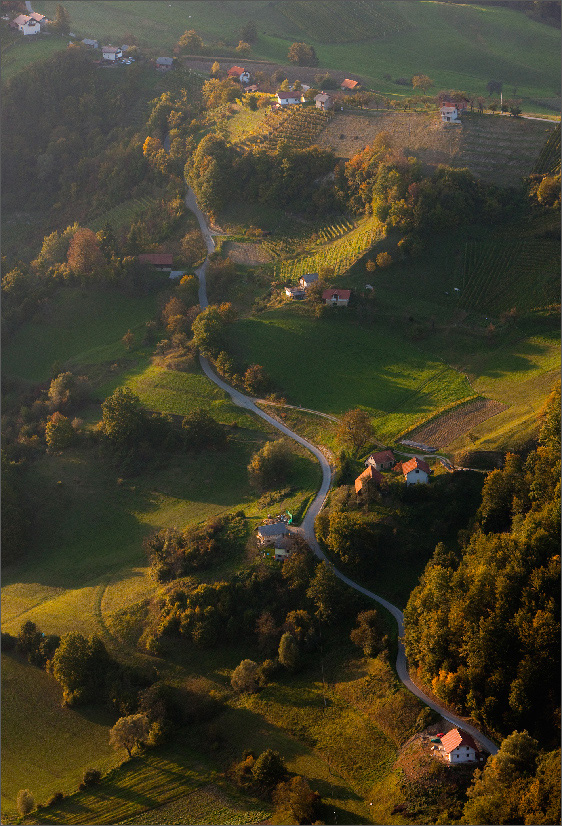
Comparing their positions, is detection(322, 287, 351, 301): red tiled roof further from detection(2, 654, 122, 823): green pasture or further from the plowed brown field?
detection(2, 654, 122, 823): green pasture

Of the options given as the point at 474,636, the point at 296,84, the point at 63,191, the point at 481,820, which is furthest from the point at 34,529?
the point at 296,84

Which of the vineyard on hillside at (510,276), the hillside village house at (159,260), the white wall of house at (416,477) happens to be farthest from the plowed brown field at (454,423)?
the hillside village house at (159,260)

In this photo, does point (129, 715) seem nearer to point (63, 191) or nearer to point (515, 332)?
point (515, 332)

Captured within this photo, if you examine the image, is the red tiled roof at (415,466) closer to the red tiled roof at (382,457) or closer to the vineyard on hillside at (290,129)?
the red tiled roof at (382,457)

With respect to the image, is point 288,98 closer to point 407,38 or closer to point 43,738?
point 407,38

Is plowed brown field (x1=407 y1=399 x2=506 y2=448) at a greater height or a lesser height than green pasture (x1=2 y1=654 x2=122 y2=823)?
greater

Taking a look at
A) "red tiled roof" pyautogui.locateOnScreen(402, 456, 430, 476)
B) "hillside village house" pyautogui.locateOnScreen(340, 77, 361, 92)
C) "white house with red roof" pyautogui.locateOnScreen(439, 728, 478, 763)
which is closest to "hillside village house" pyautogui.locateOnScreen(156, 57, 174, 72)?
"hillside village house" pyautogui.locateOnScreen(340, 77, 361, 92)
